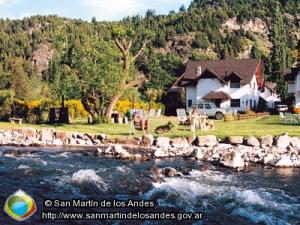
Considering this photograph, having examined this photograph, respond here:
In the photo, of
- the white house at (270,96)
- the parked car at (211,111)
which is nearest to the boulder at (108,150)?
the parked car at (211,111)

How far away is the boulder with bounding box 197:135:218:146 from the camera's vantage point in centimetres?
2383

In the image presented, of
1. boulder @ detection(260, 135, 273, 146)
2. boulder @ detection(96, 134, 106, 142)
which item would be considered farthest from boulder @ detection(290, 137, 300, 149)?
boulder @ detection(96, 134, 106, 142)

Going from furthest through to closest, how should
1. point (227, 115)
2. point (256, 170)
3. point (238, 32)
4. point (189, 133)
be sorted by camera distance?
point (238, 32), point (227, 115), point (189, 133), point (256, 170)

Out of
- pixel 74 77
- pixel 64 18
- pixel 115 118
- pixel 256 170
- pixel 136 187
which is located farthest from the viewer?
pixel 64 18

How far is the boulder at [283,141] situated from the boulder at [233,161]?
4.60 metres

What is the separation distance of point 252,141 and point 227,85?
29506mm

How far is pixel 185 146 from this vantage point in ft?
77.2

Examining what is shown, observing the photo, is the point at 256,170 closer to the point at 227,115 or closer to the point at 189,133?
the point at 189,133

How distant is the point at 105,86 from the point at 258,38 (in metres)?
128

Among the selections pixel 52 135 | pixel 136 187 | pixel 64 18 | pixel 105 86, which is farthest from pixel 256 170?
pixel 64 18

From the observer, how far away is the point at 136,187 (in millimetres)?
14570

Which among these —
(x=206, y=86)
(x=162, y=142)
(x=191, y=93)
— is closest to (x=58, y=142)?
(x=162, y=142)

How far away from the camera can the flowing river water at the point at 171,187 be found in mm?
11812

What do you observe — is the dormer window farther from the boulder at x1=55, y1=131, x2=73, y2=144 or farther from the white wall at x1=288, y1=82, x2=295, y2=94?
the boulder at x1=55, y1=131, x2=73, y2=144
